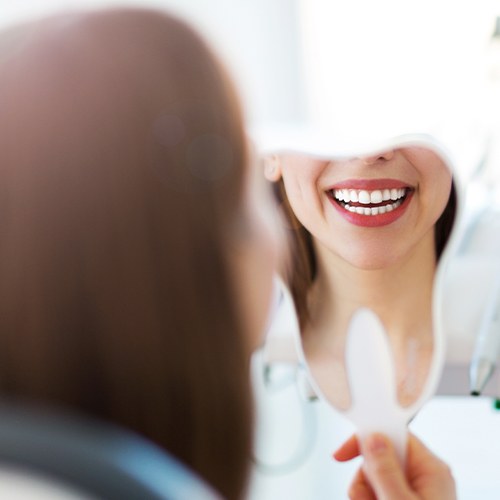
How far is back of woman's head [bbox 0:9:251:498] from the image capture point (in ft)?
1.17

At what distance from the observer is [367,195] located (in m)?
0.62

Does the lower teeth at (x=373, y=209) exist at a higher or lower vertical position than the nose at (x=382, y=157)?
lower

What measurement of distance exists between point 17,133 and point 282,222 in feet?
1.06

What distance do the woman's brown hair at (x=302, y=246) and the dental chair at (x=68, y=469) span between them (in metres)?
0.39

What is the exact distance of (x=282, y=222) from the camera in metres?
0.64

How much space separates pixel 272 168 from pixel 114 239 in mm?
295

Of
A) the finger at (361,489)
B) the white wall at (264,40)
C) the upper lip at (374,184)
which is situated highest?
the white wall at (264,40)

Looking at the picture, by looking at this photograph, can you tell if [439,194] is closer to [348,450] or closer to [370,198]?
[370,198]

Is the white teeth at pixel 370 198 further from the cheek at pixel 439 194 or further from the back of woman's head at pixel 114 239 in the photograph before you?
the back of woman's head at pixel 114 239

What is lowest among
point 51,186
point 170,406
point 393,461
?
point 393,461

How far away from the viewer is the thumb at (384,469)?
23.9 inches

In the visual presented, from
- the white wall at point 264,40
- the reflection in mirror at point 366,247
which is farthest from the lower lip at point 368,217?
the white wall at point 264,40

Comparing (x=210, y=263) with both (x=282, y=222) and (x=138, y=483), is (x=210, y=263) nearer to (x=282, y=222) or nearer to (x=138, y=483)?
(x=138, y=483)

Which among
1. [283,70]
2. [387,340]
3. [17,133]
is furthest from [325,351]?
[17,133]
